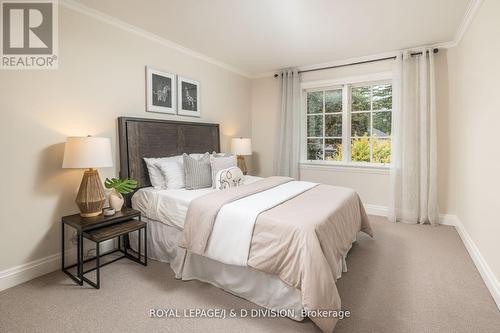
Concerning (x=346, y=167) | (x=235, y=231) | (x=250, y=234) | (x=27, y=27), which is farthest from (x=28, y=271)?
(x=346, y=167)

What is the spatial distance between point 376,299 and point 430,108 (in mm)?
2866

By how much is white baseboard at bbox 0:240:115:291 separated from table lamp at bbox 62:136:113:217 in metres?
0.53

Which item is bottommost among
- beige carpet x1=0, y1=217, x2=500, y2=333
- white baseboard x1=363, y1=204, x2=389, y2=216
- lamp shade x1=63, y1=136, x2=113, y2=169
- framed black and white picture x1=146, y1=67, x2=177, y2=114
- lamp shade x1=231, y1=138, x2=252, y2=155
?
beige carpet x1=0, y1=217, x2=500, y2=333

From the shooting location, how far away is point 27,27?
89.6 inches

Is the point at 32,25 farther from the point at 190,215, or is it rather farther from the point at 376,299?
the point at 376,299

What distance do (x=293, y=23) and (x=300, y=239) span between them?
7.84ft

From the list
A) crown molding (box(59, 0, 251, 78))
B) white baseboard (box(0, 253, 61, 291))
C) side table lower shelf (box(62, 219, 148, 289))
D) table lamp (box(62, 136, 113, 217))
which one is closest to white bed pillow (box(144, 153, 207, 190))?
side table lower shelf (box(62, 219, 148, 289))

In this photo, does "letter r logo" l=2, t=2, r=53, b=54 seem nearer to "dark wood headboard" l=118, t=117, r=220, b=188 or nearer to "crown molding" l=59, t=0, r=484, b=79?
"crown molding" l=59, t=0, r=484, b=79

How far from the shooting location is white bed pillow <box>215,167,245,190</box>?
2.97m

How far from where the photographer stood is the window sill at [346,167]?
4145 millimetres

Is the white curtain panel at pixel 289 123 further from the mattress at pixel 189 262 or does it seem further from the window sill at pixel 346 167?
the mattress at pixel 189 262

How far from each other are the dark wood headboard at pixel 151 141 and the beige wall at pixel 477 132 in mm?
3191

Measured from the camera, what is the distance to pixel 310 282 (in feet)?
5.31

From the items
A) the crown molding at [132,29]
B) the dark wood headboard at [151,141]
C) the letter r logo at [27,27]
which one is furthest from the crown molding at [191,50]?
the dark wood headboard at [151,141]
